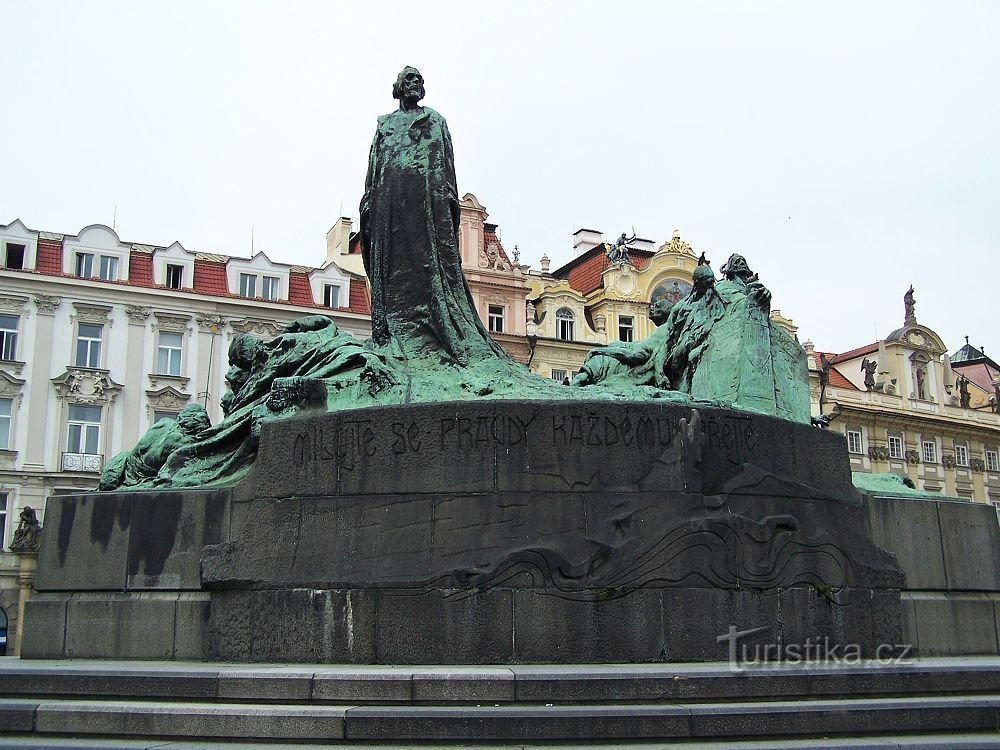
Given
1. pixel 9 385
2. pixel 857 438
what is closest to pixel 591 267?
pixel 857 438

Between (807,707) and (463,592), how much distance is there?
270 centimetres

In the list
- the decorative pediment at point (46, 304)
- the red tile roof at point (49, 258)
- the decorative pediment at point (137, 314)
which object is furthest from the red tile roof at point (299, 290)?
the decorative pediment at point (46, 304)

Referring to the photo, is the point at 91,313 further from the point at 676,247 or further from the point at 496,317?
the point at 676,247

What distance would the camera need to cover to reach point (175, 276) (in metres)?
38.9

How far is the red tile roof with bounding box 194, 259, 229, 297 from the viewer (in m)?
38.8

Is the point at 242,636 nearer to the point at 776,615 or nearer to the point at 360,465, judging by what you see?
the point at 360,465

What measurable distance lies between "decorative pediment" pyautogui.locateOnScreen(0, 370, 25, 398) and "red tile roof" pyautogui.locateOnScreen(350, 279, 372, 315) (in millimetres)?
11841

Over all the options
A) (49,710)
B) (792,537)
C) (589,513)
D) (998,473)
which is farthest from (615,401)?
(998,473)

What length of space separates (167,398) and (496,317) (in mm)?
12236

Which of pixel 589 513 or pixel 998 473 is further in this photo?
pixel 998 473

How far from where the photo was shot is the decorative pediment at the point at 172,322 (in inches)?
1475

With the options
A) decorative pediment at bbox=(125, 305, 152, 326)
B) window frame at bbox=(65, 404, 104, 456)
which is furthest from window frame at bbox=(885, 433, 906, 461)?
window frame at bbox=(65, 404, 104, 456)

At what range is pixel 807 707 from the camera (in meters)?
6.61

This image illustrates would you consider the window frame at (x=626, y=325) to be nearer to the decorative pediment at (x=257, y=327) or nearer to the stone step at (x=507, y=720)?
the decorative pediment at (x=257, y=327)
